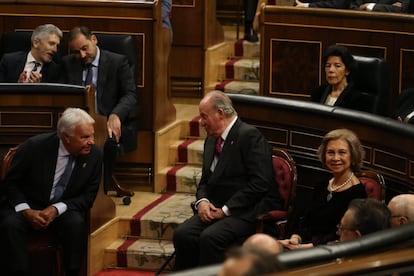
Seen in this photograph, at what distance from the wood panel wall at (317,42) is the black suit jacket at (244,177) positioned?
5.16ft

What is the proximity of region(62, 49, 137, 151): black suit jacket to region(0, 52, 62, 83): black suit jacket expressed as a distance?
73 mm

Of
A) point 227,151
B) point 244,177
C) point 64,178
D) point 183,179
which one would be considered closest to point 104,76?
point 183,179

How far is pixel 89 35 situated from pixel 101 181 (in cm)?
Answer: 105

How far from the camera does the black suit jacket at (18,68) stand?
23.3 ft

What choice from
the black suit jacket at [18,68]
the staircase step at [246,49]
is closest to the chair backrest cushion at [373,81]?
the black suit jacket at [18,68]

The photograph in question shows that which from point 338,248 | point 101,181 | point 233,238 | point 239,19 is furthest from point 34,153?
point 239,19

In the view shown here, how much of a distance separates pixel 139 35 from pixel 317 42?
1206 millimetres

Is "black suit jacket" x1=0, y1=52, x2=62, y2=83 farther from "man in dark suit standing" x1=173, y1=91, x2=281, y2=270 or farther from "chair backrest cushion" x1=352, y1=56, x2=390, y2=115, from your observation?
"chair backrest cushion" x1=352, y1=56, x2=390, y2=115

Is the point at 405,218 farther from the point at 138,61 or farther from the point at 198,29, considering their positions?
the point at 198,29

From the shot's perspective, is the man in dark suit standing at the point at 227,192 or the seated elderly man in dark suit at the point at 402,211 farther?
the man in dark suit standing at the point at 227,192

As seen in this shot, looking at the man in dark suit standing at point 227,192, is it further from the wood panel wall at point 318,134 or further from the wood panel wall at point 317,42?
the wood panel wall at point 317,42

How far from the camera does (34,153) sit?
604cm

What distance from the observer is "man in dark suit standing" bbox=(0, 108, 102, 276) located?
591 cm

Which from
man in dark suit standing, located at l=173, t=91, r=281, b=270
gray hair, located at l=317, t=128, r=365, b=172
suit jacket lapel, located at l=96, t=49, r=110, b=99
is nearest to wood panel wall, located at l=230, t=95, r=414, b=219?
gray hair, located at l=317, t=128, r=365, b=172
